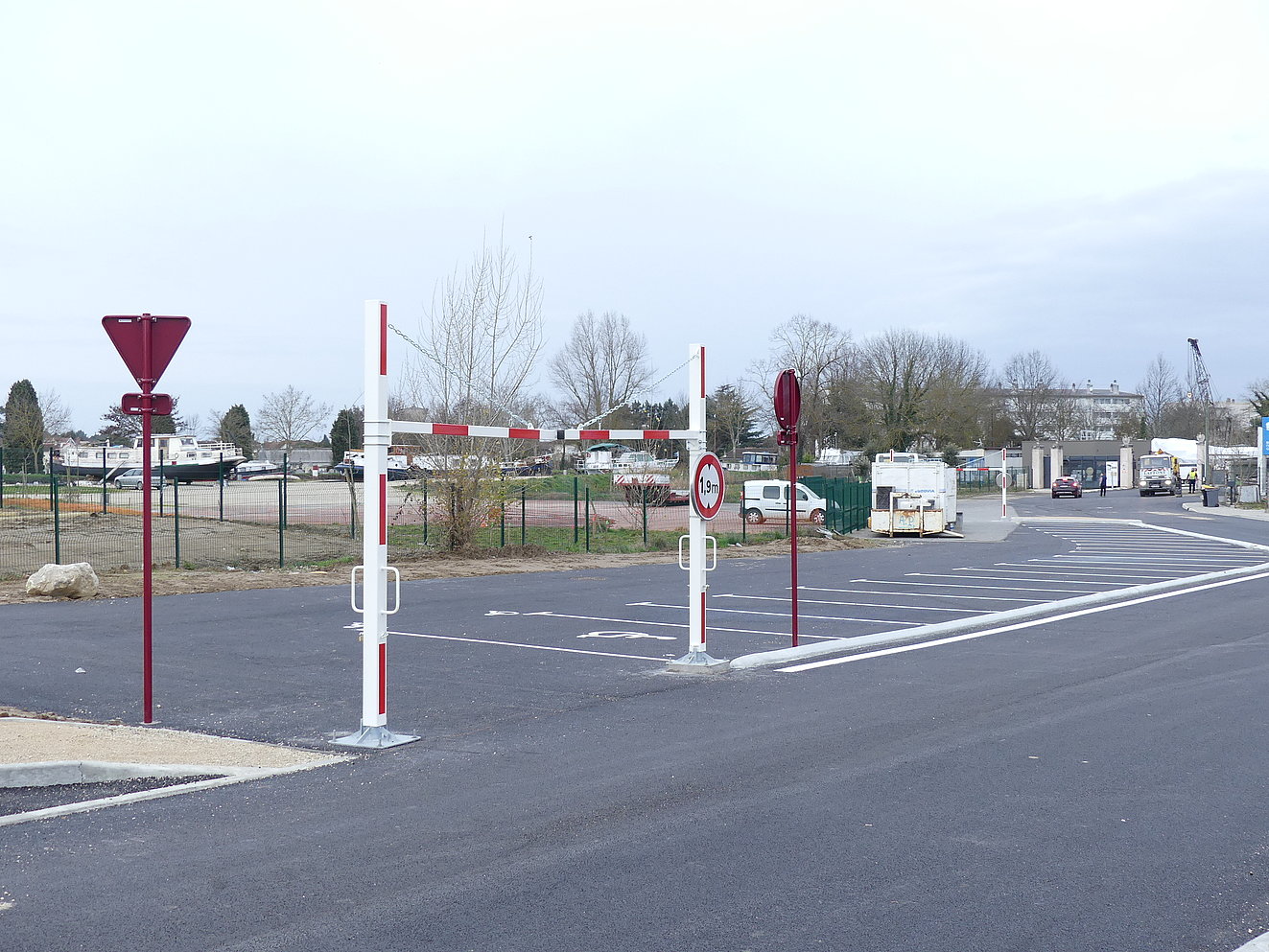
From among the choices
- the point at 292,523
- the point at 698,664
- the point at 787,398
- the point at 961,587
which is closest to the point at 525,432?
the point at 698,664

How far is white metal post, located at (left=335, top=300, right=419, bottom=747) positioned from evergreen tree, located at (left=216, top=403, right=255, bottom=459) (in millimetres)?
78808

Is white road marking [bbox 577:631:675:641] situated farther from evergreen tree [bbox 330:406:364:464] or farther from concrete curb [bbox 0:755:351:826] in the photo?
evergreen tree [bbox 330:406:364:464]

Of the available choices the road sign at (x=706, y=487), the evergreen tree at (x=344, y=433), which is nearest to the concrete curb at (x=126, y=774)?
the road sign at (x=706, y=487)

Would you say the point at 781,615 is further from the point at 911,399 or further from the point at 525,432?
the point at 911,399

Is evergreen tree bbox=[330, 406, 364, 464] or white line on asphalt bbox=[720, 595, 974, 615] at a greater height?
evergreen tree bbox=[330, 406, 364, 464]

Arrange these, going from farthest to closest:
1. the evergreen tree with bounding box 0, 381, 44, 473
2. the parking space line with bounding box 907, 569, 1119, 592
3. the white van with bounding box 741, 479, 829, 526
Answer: the evergreen tree with bounding box 0, 381, 44, 473, the white van with bounding box 741, 479, 829, 526, the parking space line with bounding box 907, 569, 1119, 592

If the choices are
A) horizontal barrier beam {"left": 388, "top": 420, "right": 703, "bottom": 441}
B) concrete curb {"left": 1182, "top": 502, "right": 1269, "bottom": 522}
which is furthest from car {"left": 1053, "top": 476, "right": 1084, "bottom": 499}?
horizontal barrier beam {"left": 388, "top": 420, "right": 703, "bottom": 441}

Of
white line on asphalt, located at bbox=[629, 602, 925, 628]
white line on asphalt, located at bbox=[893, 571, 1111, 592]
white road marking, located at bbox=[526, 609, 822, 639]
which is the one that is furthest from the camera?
white line on asphalt, located at bbox=[893, 571, 1111, 592]

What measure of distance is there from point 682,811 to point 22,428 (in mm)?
58600

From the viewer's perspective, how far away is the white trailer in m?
36.2

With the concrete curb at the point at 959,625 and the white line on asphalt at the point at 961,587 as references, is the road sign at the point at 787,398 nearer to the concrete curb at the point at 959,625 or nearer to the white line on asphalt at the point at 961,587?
the concrete curb at the point at 959,625

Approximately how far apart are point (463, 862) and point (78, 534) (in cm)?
2317

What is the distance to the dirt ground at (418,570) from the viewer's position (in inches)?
742

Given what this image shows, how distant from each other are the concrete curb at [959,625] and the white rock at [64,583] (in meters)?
10.8
